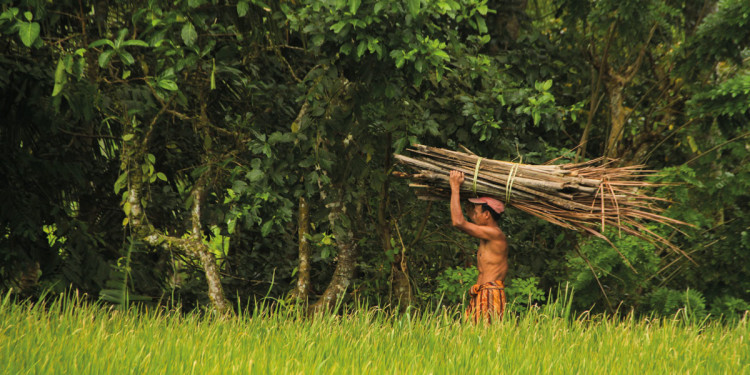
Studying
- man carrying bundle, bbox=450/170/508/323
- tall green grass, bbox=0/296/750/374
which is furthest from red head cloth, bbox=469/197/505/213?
tall green grass, bbox=0/296/750/374

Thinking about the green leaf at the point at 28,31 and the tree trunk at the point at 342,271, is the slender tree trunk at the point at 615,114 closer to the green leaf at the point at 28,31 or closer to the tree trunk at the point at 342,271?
the tree trunk at the point at 342,271

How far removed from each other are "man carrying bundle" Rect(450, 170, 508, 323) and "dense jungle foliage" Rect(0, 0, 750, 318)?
0.77m

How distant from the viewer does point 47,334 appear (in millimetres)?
3498

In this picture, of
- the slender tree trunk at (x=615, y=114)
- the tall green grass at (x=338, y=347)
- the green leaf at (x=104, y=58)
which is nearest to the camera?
the tall green grass at (x=338, y=347)

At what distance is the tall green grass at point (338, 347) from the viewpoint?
3.13 m

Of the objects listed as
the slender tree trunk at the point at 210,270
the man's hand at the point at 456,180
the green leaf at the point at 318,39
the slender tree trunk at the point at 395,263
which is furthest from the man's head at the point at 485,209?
the slender tree trunk at the point at 210,270

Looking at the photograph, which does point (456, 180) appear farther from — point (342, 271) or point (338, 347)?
point (338, 347)

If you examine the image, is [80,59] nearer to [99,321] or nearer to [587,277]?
[99,321]

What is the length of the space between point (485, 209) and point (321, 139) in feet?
5.01

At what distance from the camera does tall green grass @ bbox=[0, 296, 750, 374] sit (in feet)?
10.3

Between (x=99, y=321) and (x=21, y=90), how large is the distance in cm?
282

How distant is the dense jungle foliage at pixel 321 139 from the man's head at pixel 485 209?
0.76 meters

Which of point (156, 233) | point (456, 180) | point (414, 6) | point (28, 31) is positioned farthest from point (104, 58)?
point (456, 180)

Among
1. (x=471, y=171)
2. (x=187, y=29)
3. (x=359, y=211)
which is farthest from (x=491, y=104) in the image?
(x=187, y=29)
